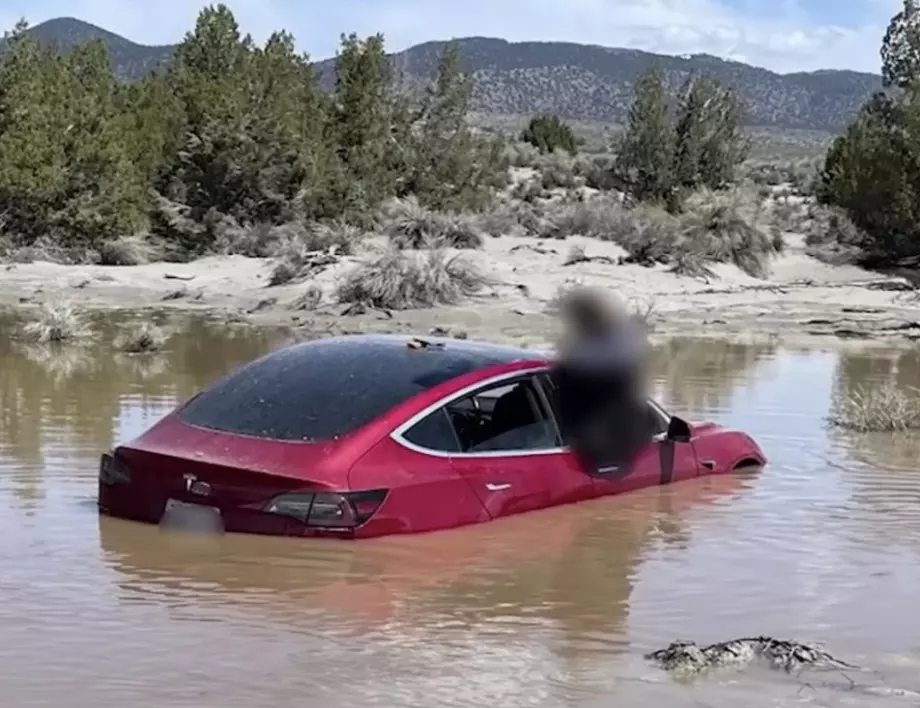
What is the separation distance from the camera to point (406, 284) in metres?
26.1

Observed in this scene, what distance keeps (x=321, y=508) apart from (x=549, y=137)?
60.0m

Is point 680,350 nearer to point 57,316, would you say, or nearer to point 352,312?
point 352,312

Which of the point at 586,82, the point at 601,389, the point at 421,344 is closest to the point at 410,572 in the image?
the point at 421,344

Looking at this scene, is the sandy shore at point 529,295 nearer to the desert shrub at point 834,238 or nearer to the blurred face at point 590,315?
the desert shrub at point 834,238

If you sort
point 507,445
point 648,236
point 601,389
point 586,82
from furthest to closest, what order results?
point 586,82 < point 648,236 < point 601,389 < point 507,445

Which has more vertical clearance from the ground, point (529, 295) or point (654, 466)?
point (654, 466)

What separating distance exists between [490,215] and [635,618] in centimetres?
2963

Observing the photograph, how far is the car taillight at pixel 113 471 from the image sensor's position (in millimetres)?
8742

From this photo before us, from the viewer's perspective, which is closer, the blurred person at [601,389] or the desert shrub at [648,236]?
the blurred person at [601,389]

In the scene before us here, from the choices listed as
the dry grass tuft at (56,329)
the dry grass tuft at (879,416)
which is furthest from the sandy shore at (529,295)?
the dry grass tuft at (879,416)

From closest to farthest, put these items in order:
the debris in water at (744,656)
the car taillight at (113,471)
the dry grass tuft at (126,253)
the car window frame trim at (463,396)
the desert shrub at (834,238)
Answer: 1. the debris in water at (744,656)
2. the car window frame trim at (463,396)
3. the car taillight at (113,471)
4. the dry grass tuft at (126,253)
5. the desert shrub at (834,238)

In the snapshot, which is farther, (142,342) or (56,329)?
(56,329)

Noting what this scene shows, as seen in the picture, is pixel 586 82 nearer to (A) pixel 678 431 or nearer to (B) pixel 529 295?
(B) pixel 529 295

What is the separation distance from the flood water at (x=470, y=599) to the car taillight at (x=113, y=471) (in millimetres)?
263
